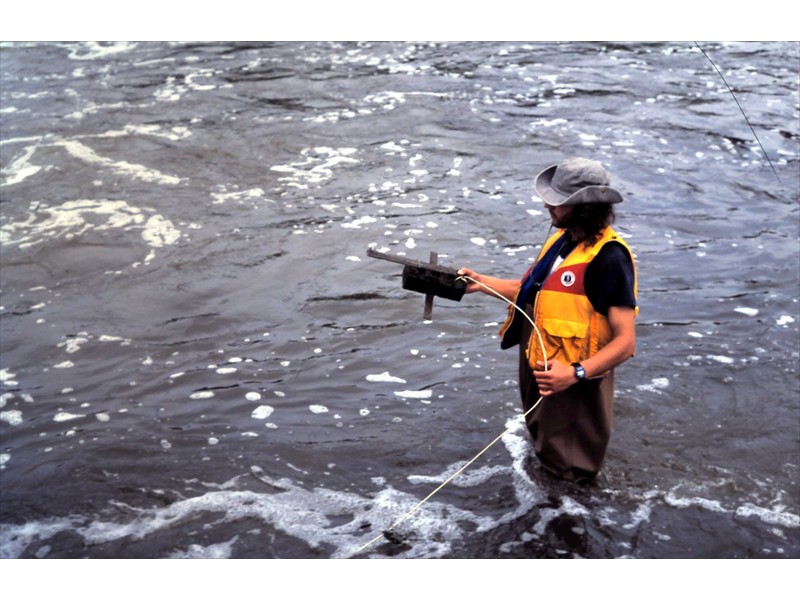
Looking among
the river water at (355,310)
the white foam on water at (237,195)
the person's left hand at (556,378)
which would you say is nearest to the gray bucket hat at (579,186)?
the person's left hand at (556,378)

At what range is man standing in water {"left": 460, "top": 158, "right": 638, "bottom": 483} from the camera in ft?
12.2

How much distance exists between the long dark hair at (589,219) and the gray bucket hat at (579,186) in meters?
0.04

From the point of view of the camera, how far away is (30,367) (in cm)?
604

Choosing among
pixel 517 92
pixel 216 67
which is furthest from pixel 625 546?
pixel 216 67

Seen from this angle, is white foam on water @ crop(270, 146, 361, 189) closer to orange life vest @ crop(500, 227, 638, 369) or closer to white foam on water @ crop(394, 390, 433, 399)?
white foam on water @ crop(394, 390, 433, 399)

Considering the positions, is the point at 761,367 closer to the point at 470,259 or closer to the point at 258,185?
the point at 470,259

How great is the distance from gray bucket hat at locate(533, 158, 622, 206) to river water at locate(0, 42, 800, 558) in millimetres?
878

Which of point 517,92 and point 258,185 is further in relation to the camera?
point 517,92

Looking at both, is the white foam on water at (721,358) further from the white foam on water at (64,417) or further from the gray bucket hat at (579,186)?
the white foam on water at (64,417)

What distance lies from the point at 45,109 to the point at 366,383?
270 inches

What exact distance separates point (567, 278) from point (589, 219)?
26 centimetres

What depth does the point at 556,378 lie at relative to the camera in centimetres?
379

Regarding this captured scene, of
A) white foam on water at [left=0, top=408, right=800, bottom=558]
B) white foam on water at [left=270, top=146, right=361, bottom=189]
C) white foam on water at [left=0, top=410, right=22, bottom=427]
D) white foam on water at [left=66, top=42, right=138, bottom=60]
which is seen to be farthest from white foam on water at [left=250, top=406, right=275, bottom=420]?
white foam on water at [left=66, top=42, right=138, bottom=60]

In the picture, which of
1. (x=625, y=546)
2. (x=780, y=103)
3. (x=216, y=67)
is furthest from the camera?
(x=216, y=67)
